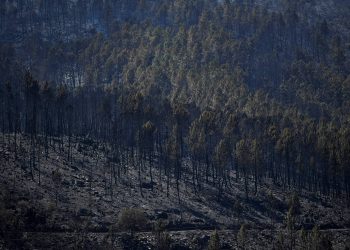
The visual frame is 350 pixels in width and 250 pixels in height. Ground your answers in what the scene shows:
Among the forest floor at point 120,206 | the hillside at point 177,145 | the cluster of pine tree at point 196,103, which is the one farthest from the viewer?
the cluster of pine tree at point 196,103

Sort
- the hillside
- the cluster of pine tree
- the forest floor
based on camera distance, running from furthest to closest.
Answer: the cluster of pine tree → the hillside → the forest floor

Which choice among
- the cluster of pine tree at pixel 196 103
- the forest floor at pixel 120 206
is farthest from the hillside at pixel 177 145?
the cluster of pine tree at pixel 196 103

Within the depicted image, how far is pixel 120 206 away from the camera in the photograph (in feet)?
309

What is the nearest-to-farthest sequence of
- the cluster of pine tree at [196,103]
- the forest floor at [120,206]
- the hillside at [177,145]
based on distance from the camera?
the forest floor at [120,206] < the hillside at [177,145] < the cluster of pine tree at [196,103]

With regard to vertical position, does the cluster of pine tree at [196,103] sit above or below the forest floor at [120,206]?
above

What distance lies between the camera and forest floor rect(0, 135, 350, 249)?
82.2 metres

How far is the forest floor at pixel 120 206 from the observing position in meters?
82.2

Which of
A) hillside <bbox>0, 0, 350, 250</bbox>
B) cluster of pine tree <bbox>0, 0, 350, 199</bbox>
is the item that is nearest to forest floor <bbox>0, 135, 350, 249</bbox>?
hillside <bbox>0, 0, 350, 250</bbox>

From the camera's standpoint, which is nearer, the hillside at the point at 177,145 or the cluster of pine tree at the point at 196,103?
the hillside at the point at 177,145

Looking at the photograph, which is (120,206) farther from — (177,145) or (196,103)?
(196,103)

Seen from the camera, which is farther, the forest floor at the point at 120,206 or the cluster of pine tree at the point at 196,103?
the cluster of pine tree at the point at 196,103

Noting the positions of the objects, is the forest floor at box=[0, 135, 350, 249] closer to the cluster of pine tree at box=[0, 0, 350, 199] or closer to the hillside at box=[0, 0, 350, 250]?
the hillside at box=[0, 0, 350, 250]

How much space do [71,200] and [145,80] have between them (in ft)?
259

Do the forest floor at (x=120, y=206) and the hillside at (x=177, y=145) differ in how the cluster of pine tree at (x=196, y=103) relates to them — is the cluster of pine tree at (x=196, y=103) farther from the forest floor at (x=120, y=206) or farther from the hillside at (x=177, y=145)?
the forest floor at (x=120, y=206)
